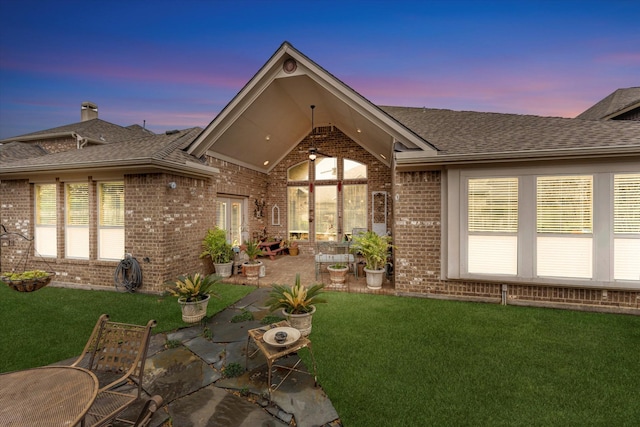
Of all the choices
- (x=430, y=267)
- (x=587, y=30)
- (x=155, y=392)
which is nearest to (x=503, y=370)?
(x=430, y=267)

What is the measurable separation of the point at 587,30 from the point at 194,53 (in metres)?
18.4

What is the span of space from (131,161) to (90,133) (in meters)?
12.0

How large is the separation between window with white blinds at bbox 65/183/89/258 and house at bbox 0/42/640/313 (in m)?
0.03

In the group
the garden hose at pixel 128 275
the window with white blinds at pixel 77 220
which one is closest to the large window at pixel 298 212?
the garden hose at pixel 128 275

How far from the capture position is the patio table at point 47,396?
1544mm

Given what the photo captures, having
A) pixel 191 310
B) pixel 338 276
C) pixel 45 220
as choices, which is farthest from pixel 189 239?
pixel 45 220

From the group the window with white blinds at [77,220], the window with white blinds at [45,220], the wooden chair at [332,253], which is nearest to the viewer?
the window with white blinds at [77,220]

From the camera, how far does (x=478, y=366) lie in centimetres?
339

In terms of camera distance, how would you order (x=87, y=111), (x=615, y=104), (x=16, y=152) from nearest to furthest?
(x=615, y=104)
(x=16, y=152)
(x=87, y=111)

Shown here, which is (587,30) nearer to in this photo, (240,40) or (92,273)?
(240,40)

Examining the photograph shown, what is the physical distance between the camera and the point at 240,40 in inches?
595

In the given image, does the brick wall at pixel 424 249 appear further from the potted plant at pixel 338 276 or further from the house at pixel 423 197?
the potted plant at pixel 338 276

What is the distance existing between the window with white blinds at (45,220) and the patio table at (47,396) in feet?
24.4

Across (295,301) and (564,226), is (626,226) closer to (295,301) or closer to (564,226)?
(564,226)
